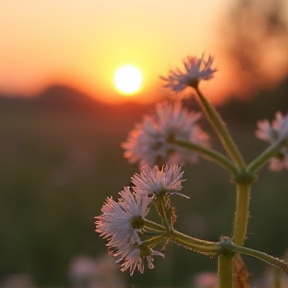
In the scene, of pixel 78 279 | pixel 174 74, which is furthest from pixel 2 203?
pixel 174 74

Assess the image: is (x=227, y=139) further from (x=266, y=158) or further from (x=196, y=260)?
(x=196, y=260)

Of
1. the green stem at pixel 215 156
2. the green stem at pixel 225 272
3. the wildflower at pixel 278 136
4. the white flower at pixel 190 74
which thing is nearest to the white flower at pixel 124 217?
the green stem at pixel 225 272

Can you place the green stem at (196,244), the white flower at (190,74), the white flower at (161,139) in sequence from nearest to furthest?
the green stem at (196,244)
the white flower at (190,74)
the white flower at (161,139)

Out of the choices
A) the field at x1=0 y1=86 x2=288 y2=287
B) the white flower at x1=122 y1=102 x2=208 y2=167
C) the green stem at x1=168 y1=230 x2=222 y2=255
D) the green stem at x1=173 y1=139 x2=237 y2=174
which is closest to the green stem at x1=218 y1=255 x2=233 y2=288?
the green stem at x1=168 y1=230 x2=222 y2=255

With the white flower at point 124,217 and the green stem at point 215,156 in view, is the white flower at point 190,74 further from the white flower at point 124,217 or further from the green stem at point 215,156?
the white flower at point 124,217

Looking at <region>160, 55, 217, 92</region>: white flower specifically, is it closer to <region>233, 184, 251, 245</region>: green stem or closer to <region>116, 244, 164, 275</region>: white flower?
<region>233, 184, 251, 245</region>: green stem

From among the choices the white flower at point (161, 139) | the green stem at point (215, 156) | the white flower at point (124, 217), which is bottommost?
the white flower at point (124, 217)
